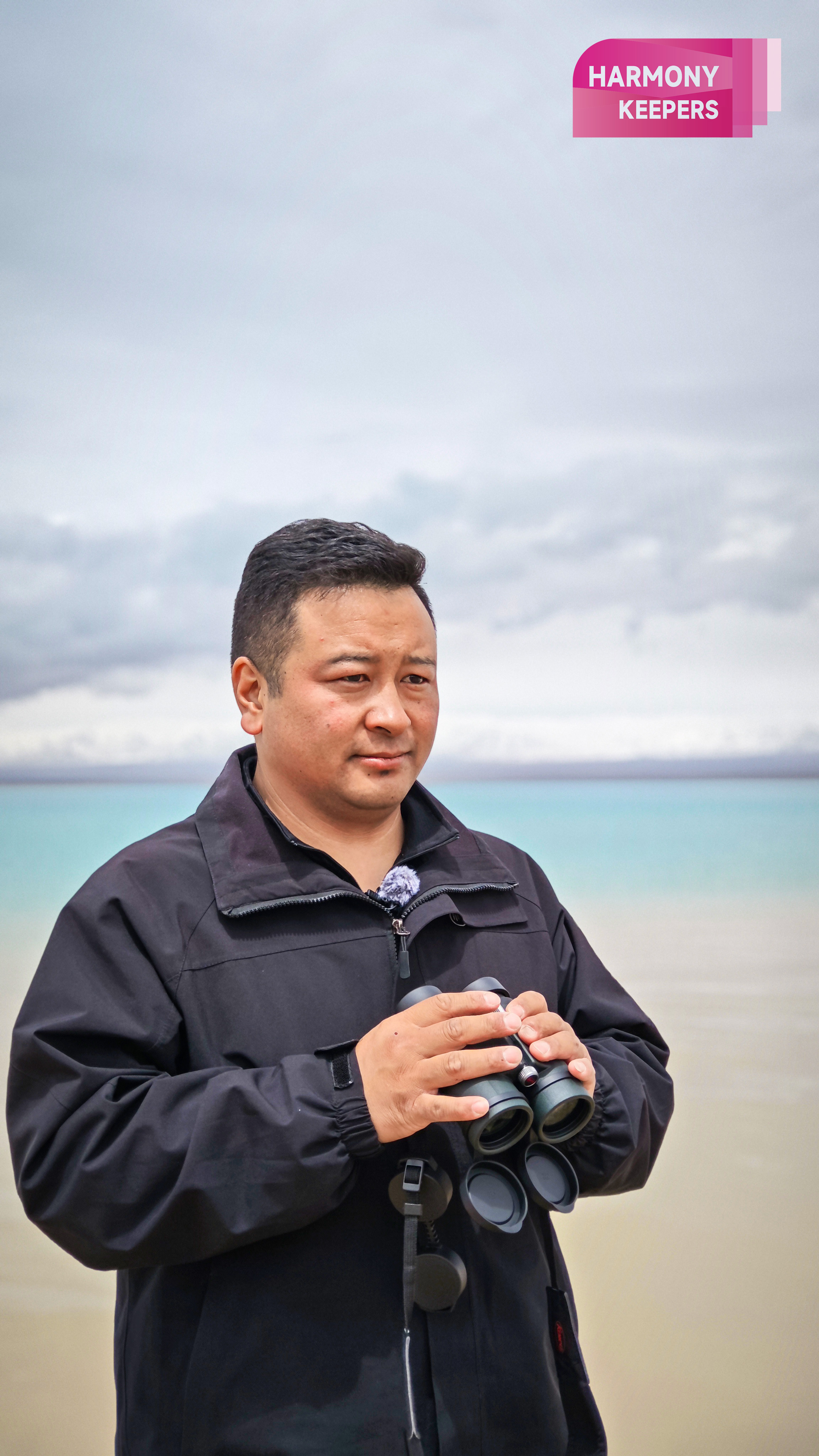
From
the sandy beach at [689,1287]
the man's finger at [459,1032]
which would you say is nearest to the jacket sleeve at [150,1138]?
the man's finger at [459,1032]

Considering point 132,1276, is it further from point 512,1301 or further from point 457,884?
point 457,884

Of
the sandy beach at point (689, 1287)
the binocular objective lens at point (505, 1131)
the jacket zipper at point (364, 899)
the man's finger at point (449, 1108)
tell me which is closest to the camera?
the man's finger at point (449, 1108)

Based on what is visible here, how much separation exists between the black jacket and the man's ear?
0.14 metres

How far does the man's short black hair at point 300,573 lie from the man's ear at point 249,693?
16 millimetres

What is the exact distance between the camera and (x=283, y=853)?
1.63 m

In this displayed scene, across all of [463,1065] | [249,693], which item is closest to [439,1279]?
[463,1065]

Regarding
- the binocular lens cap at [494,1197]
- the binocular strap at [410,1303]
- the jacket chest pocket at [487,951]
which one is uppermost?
the jacket chest pocket at [487,951]

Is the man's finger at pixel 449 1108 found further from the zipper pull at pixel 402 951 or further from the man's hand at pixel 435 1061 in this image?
the zipper pull at pixel 402 951

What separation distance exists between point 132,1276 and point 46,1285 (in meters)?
2.58

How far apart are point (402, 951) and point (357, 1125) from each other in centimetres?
29

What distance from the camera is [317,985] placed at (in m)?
1.54

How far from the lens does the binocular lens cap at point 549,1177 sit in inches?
57.4

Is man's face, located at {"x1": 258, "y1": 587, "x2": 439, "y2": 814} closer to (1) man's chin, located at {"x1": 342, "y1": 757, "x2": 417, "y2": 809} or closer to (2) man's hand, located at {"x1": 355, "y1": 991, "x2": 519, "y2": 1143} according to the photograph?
(1) man's chin, located at {"x1": 342, "y1": 757, "x2": 417, "y2": 809}

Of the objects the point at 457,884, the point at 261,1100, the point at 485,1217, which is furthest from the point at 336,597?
the point at 485,1217
